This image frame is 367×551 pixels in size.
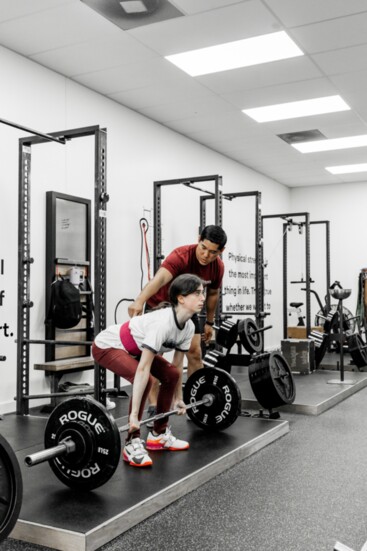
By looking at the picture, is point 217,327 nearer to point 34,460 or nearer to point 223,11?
point 223,11

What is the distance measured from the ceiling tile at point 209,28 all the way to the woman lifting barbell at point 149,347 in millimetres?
1973

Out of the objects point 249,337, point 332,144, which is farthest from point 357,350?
point 332,144

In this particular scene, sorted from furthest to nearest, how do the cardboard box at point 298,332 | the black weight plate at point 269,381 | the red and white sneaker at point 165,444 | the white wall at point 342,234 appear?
1. the white wall at point 342,234
2. the cardboard box at point 298,332
3. the black weight plate at point 269,381
4. the red and white sneaker at point 165,444

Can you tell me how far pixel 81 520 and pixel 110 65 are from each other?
3692 mm

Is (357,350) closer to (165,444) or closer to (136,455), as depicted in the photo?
(165,444)

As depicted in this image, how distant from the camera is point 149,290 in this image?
3.34m

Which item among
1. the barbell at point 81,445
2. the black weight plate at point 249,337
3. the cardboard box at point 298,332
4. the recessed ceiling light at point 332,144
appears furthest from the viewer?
the cardboard box at point 298,332

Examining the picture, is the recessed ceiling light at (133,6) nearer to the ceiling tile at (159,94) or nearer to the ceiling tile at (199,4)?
the ceiling tile at (199,4)

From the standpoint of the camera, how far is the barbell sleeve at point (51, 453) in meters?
2.20

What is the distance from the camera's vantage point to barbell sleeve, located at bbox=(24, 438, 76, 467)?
2199 millimetres

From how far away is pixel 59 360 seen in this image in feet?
15.1

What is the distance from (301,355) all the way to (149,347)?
13.0 feet

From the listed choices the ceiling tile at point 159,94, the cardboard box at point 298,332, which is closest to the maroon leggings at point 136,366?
the ceiling tile at point 159,94

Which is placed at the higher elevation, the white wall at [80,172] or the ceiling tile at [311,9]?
the ceiling tile at [311,9]
